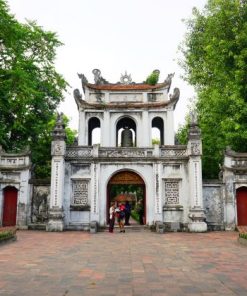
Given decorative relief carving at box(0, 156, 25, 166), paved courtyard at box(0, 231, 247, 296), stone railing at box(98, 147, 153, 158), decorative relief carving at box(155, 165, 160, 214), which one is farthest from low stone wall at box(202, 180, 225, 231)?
decorative relief carving at box(0, 156, 25, 166)

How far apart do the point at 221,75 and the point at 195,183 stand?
24.0 ft

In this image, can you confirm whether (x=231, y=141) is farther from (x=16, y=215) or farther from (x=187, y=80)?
(x=16, y=215)

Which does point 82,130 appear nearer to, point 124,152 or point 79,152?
point 79,152

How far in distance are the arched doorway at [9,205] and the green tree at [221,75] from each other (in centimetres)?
1257

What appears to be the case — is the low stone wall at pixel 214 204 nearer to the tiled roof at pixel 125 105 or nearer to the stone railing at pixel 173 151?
the stone railing at pixel 173 151

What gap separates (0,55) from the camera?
14.9m

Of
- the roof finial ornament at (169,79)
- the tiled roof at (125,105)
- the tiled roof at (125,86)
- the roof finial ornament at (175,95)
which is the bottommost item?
the tiled roof at (125,105)

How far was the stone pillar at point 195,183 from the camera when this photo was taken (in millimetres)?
16797

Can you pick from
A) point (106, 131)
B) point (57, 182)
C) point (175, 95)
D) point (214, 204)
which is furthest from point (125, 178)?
point (175, 95)

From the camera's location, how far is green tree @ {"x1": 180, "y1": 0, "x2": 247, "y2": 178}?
18.5 meters

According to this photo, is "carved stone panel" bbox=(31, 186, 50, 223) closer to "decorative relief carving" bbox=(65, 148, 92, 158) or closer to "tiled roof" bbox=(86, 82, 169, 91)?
"decorative relief carving" bbox=(65, 148, 92, 158)

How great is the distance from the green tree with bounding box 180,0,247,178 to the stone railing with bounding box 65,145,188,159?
310 cm

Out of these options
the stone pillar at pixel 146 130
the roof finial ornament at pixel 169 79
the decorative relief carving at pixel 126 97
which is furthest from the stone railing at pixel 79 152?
the roof finial ornament at pixel 169 79

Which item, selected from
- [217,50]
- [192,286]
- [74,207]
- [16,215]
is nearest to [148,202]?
[74,207]
